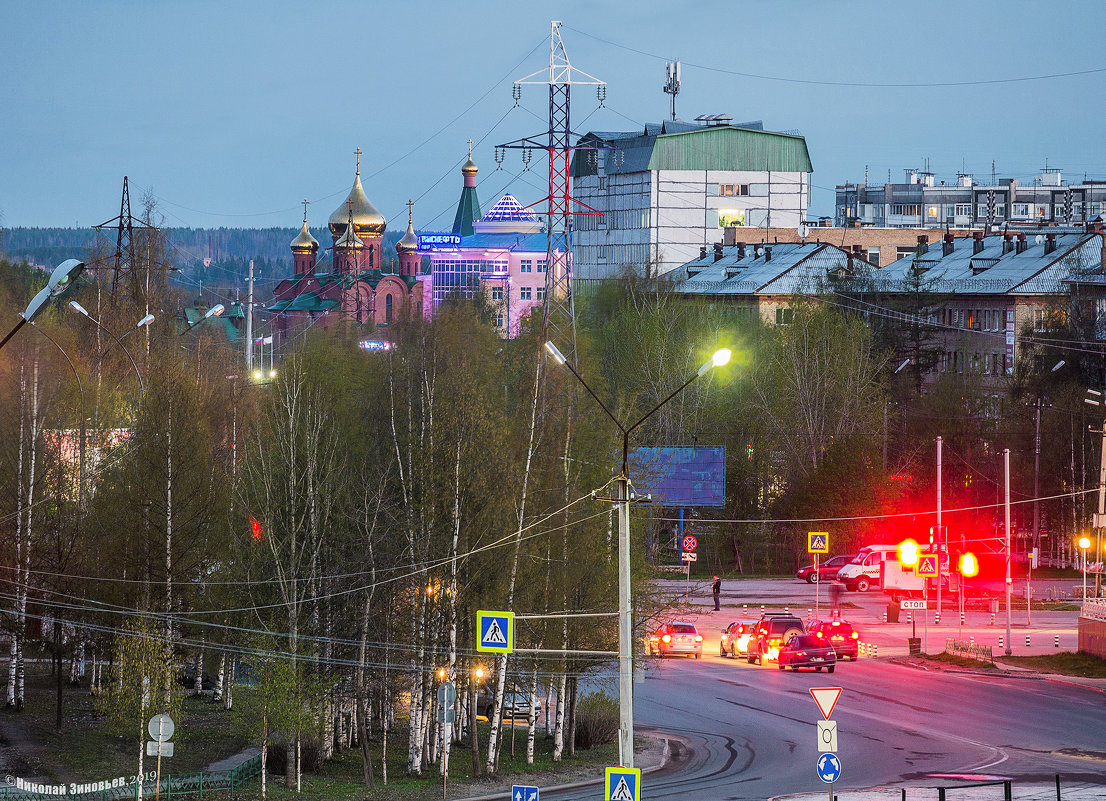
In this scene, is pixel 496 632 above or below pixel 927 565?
below

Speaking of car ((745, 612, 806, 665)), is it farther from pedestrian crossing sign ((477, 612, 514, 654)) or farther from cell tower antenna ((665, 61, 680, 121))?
cell tower antenna ((665, 61, 680, 121))

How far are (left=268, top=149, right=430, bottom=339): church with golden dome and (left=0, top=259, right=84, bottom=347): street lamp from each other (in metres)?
132

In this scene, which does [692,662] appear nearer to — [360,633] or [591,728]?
[591,728]

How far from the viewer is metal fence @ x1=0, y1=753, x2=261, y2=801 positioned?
28.4 metres

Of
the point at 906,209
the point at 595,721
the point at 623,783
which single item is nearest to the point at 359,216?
the point at 906,209

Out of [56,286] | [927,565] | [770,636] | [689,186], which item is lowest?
[770,636]

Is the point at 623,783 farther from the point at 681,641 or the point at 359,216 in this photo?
the point at 359,216

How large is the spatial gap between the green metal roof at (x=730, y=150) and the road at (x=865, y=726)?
93439 mm

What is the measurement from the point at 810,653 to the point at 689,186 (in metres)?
95.9

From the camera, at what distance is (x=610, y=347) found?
3551 inches

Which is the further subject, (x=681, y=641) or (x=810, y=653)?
(x=681, y=641)

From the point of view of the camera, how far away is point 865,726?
35.5 metres

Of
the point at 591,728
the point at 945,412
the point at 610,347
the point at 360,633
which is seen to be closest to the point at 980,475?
the point at 945,412

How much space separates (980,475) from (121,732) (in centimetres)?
5110
